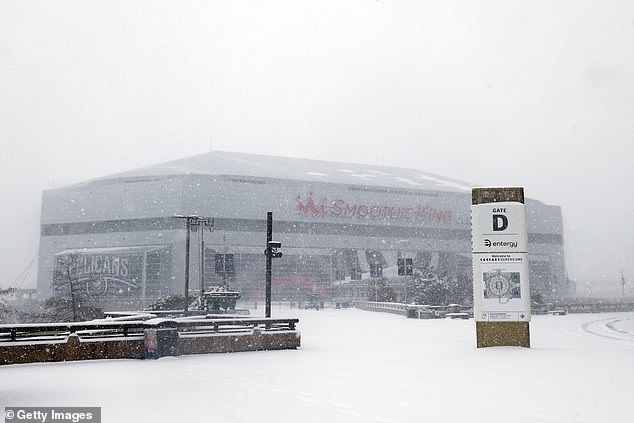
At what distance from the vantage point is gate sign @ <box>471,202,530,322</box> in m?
19.0

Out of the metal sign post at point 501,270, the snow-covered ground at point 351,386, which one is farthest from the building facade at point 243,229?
the snow-covered ground at point 351,386

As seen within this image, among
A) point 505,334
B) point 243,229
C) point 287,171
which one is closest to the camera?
point 505,334

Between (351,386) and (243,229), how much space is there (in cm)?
6968

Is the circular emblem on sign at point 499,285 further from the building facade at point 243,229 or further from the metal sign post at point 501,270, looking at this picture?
the building facade at point 243,229

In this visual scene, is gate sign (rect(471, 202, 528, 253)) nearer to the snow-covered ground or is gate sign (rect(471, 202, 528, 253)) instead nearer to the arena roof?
the snow-covered ground

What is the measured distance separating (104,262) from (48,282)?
10.3m

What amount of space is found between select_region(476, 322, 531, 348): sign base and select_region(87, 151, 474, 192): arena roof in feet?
220

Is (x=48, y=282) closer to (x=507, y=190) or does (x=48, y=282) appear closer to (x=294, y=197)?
(x=294, y=197)

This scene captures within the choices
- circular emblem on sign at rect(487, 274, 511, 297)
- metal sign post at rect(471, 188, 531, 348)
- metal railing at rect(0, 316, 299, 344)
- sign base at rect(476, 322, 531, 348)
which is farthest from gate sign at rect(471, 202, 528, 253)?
metal railing at rect(0, 316, 299, 344)

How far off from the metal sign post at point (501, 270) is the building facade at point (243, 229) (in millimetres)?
55063

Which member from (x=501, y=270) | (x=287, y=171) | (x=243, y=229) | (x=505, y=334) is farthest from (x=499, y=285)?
(x=287, y=171)

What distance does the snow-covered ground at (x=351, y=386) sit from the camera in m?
9.73

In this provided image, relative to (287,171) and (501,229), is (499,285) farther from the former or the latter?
(287,171)

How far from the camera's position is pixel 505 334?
62.7 feet
